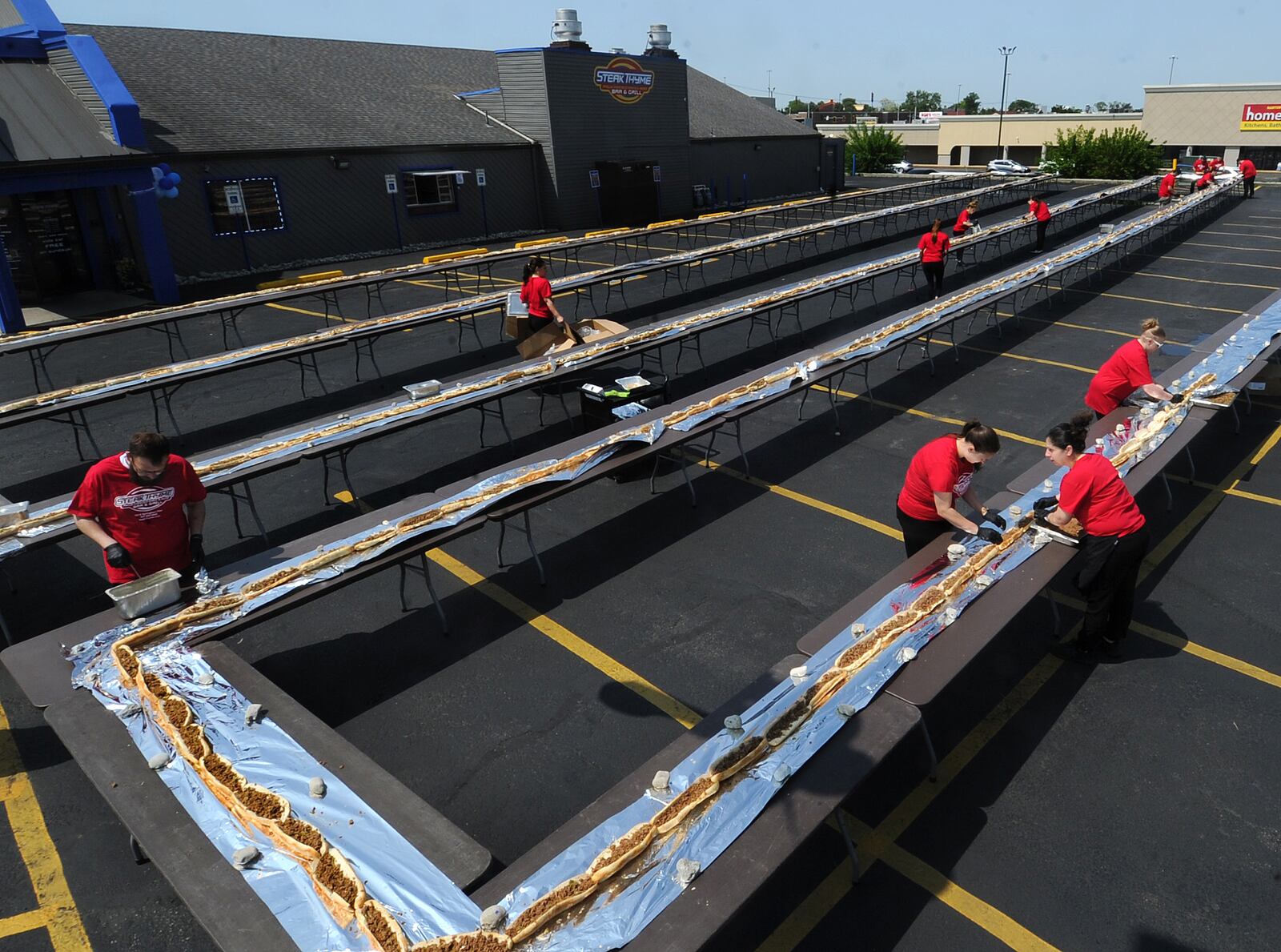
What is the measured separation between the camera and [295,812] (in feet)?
12.0

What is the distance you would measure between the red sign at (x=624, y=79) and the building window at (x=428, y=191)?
22.8 feet

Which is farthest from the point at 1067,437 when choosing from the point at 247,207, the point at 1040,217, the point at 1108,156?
the point at 1108,156

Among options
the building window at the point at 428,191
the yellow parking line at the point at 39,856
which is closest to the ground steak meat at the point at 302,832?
the yellow parking line at the point at 39,856

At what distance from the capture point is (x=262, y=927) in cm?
309

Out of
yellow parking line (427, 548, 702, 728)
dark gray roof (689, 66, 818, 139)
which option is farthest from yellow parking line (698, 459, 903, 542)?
dark gray roof (689, 66, 818, 139)

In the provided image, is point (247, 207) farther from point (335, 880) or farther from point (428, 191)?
point (335, 880)

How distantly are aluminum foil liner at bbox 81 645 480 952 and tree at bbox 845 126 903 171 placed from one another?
195 ft

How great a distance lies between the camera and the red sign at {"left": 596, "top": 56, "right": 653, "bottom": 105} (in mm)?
29453

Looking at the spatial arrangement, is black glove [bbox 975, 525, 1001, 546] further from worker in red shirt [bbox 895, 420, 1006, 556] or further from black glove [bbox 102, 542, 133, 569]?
black glove [bbox 102, 542, 133, 569]

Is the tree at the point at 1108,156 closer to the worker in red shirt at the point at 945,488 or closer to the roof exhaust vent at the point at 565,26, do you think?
the roof exhaust vent at the point at 565,26

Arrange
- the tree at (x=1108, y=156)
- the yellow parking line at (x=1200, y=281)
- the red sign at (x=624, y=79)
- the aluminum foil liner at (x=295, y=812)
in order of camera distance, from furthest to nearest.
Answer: the tree at (x=1108, y=156), the red sign at (x=624, y=79), the yellow parking line at (x=1200, y=281), the aluminum foil liner at (x=295, y=812)

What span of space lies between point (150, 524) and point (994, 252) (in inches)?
848

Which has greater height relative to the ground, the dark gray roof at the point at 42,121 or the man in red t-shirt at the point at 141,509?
the dark gray roof at the point at 42,121

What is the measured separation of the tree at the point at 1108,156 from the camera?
42219mm
